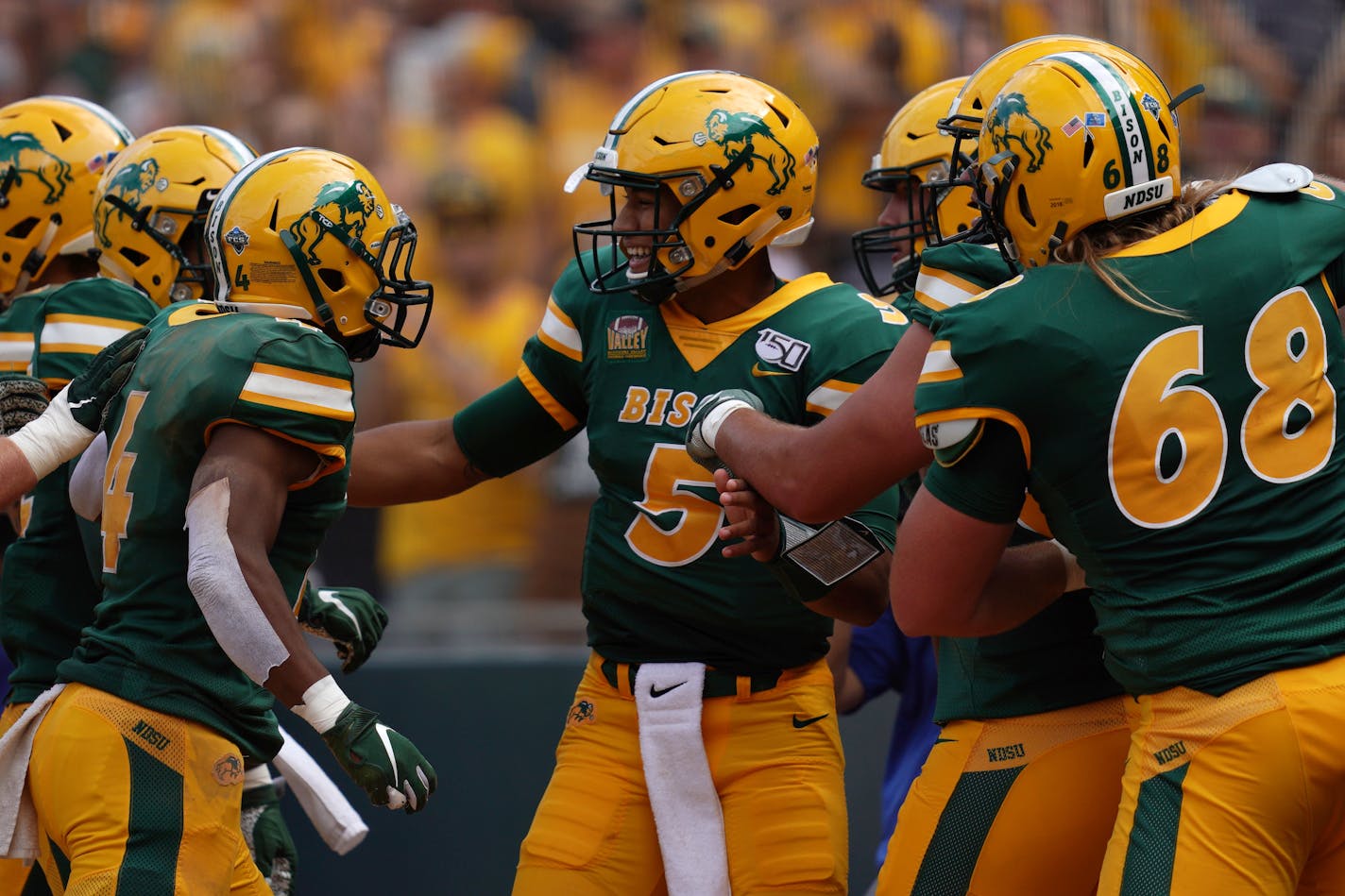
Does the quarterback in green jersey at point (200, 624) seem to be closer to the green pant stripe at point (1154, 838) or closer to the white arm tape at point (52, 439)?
the white arm tape at point (52, 439)

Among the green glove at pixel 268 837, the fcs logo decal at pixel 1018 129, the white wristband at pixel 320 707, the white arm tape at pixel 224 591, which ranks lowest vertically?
the green glove at pixel 268 837

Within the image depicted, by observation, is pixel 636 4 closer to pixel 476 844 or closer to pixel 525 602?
pixel 525 602

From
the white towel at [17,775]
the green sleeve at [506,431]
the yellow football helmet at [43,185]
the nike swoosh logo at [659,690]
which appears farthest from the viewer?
the yellow football helmet at [43,185]

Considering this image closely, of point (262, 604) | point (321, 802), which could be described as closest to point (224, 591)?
point (262, 604)

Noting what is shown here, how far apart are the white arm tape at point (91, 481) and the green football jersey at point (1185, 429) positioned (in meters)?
1.72

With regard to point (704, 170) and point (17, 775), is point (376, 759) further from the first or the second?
point (704, 170)

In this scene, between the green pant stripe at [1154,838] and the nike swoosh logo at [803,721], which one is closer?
the green pant stripe at [1154,838]

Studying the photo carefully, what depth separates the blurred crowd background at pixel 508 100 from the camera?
21.6ft

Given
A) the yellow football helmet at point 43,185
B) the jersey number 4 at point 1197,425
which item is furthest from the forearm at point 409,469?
the jersey number 4 at point 1197,425

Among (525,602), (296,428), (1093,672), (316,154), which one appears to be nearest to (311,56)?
(525,602)

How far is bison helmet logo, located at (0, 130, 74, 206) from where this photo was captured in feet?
14.2

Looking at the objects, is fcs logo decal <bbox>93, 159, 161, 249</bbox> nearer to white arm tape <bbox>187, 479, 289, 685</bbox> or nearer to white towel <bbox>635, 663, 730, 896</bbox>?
white arm tape <bbox>187, 479, 289, 685</bbox>

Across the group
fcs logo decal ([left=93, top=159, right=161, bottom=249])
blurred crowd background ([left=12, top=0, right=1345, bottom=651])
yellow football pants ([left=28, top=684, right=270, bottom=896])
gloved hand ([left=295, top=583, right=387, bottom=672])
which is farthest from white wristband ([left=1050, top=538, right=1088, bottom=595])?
blurred crowd background ([left=12, top=0, right=1345, bottom=651])

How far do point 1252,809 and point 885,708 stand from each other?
321 cm
